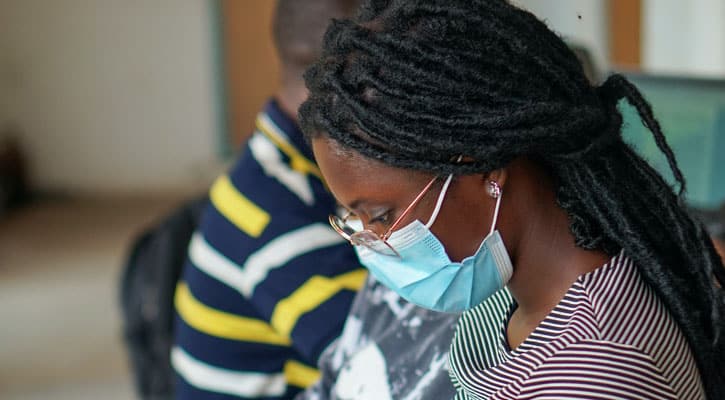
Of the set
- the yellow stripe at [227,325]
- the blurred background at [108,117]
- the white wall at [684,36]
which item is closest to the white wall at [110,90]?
the blurred background at [108,117]

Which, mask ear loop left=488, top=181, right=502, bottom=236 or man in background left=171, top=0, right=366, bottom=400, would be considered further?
man in background left=171, top=0, right=366, bottom=400

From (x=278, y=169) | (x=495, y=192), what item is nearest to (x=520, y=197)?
(x=495, y=192)

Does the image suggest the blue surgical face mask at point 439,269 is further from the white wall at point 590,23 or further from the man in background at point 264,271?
the white wall at point 590,23

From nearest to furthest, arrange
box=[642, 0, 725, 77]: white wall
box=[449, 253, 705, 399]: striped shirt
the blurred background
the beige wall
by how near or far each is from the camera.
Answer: box=[449, 253, 705, 399]: striped shirt, box=[642, 0, 725, 77]: white wall, the blurred background, the beige wall

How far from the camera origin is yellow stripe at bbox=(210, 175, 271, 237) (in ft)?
5.01

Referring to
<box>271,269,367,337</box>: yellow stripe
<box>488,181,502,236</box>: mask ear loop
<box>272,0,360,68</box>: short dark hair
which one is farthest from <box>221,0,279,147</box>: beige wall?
<box>488,181,502,236</box>: mask ear loop

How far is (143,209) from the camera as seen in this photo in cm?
504

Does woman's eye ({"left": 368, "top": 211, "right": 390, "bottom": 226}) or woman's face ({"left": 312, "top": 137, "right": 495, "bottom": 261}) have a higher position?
woman's face ({"left": 312, "top": 137, "right": 495, "bottom": 261})

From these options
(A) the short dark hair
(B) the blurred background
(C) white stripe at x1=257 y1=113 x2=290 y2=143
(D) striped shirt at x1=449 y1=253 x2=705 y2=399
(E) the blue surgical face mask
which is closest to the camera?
(D) striped shirt at x1=449 y1=253 x2=705 y2=399

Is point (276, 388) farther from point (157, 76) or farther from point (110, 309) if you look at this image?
point (157, 76)

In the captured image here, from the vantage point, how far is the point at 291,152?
5.29 ft

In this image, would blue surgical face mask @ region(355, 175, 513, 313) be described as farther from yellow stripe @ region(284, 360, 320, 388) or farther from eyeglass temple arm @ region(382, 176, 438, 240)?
yellow stripe @ region(284, 360, 320, 388)

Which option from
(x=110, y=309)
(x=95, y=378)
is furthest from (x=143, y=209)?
(x=95, y=378)

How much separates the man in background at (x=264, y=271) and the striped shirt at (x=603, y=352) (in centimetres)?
53
